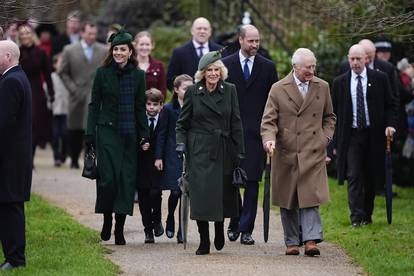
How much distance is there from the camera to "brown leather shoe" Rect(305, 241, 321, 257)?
12586 mm

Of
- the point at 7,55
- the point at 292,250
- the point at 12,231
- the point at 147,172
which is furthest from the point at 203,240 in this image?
the point at 7,55

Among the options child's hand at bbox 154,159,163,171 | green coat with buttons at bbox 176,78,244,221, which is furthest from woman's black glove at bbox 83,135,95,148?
green coat with buttons at bbox 176,78,244,221

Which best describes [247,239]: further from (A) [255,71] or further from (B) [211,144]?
(A) [255,71]

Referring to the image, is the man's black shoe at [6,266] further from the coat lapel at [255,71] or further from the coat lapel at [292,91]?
the coat lapel at [255,71]

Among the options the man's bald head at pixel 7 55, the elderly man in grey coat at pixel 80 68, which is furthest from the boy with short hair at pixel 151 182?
the elderly man in grey coat at pixel 80 68

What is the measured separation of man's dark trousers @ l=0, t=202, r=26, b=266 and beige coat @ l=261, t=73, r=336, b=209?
8.47 feet

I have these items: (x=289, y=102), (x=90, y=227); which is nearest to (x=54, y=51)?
(x=90, y=227)

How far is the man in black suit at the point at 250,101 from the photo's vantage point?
544 inches

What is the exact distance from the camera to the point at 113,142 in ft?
43.5

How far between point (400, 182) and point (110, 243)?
24.6ft

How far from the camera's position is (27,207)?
1652cm

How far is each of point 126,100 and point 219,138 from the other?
4.15ft

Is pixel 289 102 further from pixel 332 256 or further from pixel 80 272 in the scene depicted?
pixel 80 272

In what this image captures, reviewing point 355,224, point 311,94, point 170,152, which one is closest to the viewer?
point 311,94
